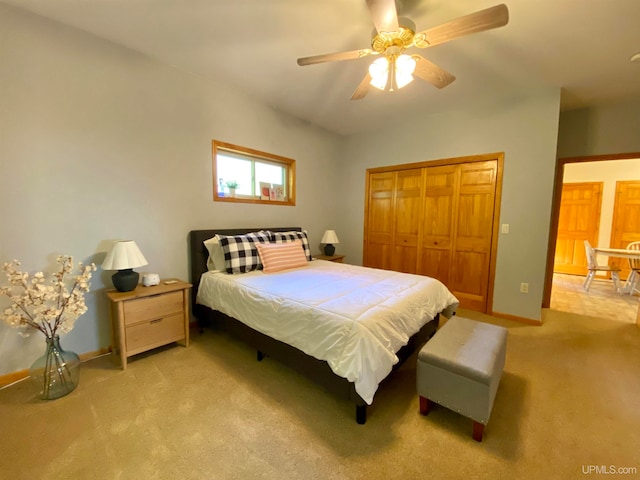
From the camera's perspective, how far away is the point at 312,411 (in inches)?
66.5

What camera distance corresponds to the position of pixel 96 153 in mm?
2180

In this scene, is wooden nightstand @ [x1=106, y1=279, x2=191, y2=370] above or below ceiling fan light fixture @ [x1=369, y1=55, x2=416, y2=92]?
below

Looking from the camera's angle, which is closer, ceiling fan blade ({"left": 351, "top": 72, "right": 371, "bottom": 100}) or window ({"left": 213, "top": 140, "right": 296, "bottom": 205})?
ceiling fan blade ({"left": 351, "top": 72, "right": 371, "bottom": 100})

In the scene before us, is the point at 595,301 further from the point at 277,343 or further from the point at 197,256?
the point at 197,256

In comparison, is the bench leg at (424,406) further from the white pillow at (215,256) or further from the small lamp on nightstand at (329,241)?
the small lamp on nightstand at (329,241)

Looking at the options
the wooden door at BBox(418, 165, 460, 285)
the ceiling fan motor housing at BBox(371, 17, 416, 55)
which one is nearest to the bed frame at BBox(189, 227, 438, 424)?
the wooden door at BBox(418, 165, 460, 285)

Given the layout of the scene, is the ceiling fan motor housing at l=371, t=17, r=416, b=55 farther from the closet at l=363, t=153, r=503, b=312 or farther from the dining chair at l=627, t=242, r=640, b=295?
the dining chair at l=627, t=242, r=640, b=295

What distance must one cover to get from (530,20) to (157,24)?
2730mm

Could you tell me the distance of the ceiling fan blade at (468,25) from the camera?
131cm

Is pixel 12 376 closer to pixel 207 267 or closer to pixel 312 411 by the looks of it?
pixel 207 267

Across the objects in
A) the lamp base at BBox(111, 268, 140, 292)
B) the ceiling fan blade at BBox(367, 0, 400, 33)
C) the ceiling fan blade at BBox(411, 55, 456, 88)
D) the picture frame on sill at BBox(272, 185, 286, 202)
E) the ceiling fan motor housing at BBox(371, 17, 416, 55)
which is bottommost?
the lamp base at BBox(111, 268, 140, 292)

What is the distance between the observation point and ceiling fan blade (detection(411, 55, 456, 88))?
6.03ft

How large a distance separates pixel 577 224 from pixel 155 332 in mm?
7937

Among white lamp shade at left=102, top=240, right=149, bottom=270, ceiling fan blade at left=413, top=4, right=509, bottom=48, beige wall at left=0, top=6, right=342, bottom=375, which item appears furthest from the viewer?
white lamp shade at left=102, top=240, right=149, bottom=270
